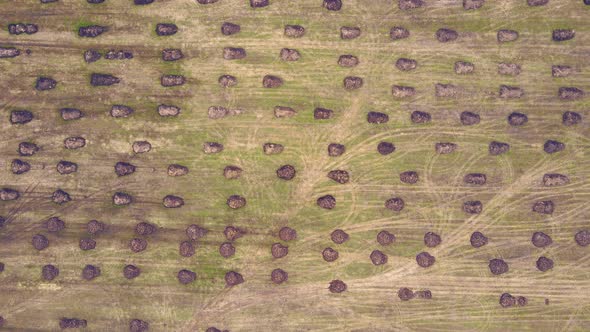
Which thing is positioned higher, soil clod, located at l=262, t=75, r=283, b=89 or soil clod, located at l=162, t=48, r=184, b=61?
soil clod, located at l=262, t=75, r=283, b=89

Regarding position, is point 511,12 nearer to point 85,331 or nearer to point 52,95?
point 52,95

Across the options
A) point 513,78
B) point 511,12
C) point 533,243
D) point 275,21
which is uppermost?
point 511,12

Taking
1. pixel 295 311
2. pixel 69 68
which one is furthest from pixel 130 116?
pixel 295 311

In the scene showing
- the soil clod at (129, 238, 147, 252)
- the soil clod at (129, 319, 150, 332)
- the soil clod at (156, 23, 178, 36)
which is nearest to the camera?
the soil clod at (156, 23, 178, 36)

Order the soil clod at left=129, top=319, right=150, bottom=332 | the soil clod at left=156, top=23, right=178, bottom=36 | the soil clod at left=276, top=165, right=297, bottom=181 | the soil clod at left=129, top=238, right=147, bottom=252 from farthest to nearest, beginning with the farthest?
the soil clod at left=129, top=319, right=150, bottom=332, the soil clod at left=129, top=238, right=147, bottom=252, the soil clod at left=276, top=165, right=297, bottom=181, the soil clod at left=156, top=23, right=178, bottom=36

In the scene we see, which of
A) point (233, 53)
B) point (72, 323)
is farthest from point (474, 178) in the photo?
point (72, 323)

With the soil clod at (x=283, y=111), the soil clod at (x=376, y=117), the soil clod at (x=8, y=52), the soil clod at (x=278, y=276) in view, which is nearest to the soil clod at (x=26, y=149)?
the soil clod at (x=8, y=52)

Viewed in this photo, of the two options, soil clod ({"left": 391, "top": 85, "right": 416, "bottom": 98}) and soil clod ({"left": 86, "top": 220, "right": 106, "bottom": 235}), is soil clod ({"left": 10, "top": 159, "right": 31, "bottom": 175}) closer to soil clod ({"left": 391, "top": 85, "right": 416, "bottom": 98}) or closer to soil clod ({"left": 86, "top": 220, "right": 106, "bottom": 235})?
soil clod ({"left": 86, "top": 220, "right": 106, "bottom": 235})

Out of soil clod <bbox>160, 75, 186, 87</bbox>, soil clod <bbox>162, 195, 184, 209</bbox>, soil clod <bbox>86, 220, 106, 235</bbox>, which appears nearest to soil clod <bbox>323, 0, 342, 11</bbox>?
soil clod <bbox>160, 75, 186, 87</bbox>

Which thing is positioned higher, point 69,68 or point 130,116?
point 130,116
